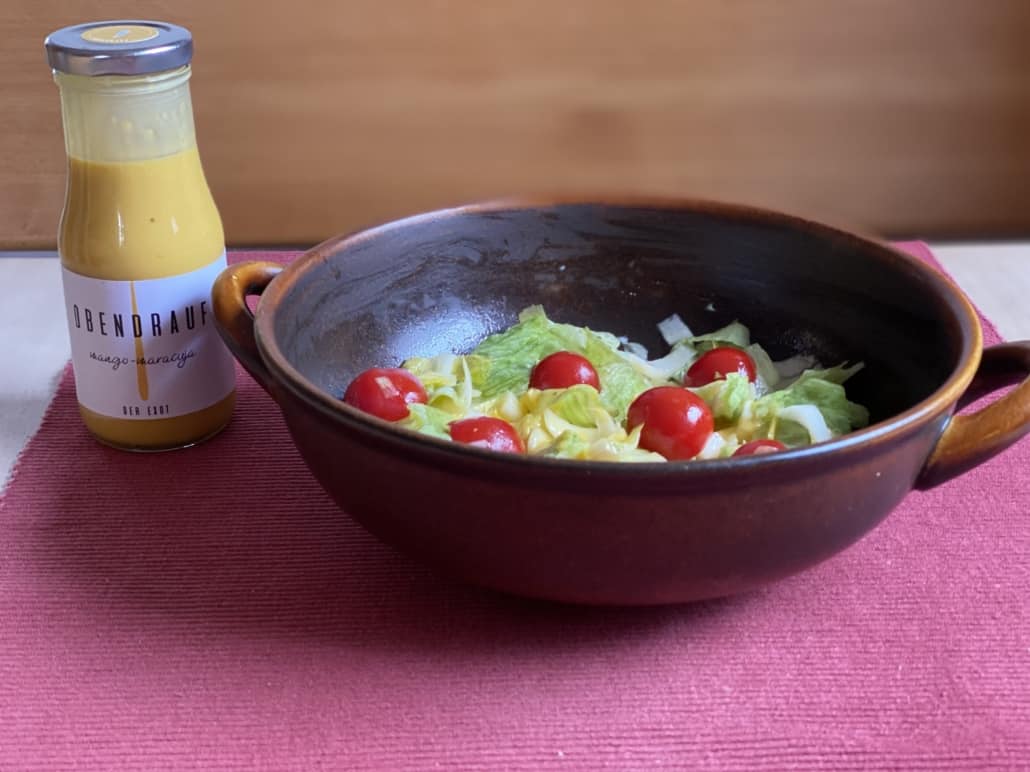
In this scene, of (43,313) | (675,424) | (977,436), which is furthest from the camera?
(43,313)

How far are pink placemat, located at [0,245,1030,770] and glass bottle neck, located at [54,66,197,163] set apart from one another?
27 centimetres

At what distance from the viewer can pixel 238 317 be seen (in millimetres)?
850

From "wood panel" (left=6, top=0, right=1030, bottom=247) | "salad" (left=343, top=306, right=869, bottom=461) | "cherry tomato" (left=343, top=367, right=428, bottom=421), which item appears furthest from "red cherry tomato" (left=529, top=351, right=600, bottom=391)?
"wood panel" (left=6, top=0, right=1030, bottom=247)

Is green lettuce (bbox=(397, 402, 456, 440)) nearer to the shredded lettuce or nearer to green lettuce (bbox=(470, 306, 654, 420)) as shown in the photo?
the shredded lettuce

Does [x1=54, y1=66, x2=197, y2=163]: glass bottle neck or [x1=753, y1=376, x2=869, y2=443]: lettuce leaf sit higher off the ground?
[x1=54, y1=66, x2=197, y2=163]: glass bottle neck

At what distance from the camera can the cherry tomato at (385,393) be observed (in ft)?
2.86

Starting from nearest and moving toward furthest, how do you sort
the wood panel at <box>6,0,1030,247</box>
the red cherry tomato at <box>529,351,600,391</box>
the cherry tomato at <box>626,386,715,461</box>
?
1. the cherry tomato at <box>626,386,715,461</box>
2. the red cherry tomato at <box>529,351,600,391</box>
3. the wood panel at <box>6,0,1030,247</box>

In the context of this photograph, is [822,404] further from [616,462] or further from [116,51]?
[116,51]

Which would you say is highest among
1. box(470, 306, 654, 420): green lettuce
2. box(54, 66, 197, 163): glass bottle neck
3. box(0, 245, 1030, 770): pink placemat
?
box(54, 66, 197, 163): glass bottle neck

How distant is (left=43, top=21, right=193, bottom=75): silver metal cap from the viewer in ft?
2.75

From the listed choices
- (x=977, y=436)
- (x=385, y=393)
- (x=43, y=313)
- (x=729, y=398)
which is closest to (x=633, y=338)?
(x=729, y=398)

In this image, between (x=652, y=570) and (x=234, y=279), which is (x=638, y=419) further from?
(x=234, y=279)

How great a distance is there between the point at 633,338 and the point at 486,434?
0.97 feet

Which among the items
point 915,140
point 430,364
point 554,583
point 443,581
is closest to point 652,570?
point 554,583
